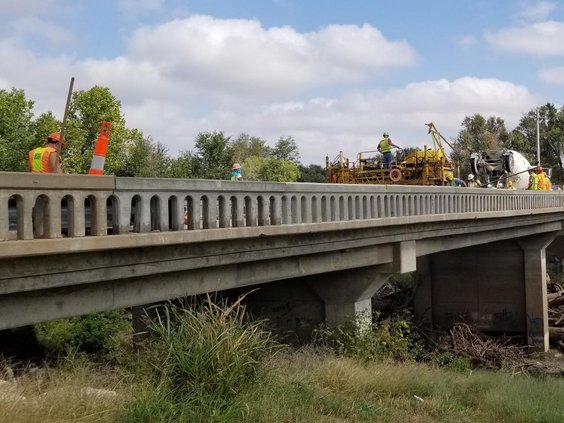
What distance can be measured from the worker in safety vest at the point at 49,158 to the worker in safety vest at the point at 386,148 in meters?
14.5

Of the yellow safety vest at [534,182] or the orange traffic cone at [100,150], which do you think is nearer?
the orange traffic cone at [100,150]

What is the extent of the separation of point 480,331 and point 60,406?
22.9 metres

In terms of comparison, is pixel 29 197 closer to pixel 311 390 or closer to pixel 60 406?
pixel 60 406

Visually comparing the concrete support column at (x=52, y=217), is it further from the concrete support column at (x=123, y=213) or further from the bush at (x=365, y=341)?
the bush at (x=365, y=341)

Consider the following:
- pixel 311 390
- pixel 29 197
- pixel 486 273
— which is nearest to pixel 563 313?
pixel 486 273

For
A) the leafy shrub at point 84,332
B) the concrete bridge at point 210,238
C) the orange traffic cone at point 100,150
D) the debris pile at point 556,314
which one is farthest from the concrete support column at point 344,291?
the debris pile at point 556,314

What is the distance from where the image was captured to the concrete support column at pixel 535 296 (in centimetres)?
2545

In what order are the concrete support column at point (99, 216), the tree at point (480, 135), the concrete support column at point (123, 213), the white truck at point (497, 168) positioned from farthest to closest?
the tree at point (480, 135)
the white truck at point (497, 168)
the concrete support column at point (123, 213)
the concrete support column at point (99, 216)

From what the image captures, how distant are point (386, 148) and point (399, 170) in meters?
0.88

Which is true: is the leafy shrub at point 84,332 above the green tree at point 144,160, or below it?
below

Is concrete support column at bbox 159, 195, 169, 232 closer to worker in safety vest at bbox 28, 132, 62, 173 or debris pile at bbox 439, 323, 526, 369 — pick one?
worker in safety vest at bbox 28, 132, 62, 173

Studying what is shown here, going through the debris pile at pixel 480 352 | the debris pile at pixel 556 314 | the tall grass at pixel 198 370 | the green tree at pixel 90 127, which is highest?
the green tree at pixel 90 127

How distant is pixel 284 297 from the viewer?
13.8 metres

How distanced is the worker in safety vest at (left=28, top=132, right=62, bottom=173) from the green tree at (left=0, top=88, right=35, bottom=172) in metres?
19.8
